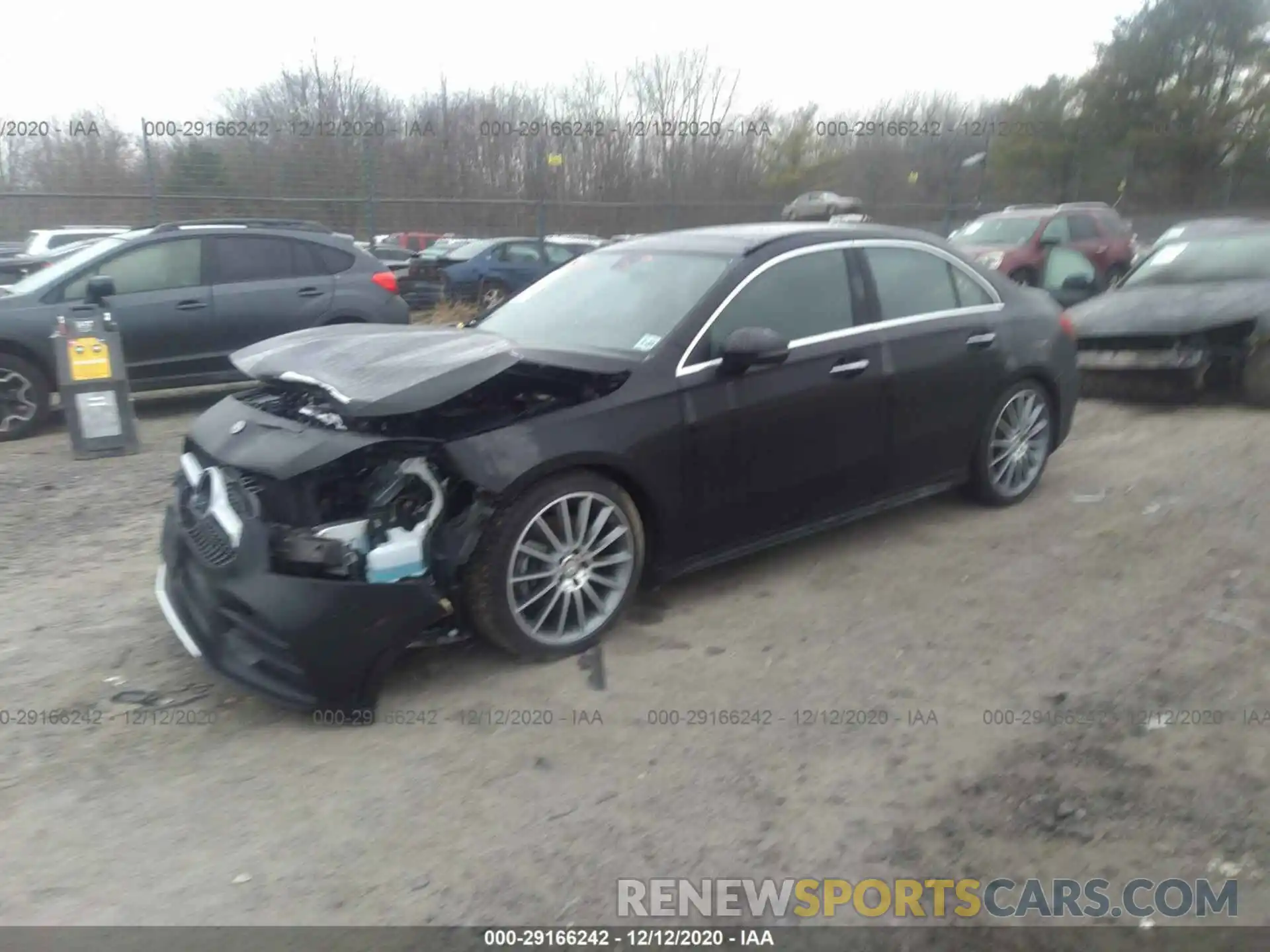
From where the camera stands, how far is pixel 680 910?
9.32 ft

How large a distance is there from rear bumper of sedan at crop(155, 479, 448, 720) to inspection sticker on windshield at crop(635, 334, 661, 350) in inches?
55.8

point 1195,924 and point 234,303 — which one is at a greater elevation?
point 234,303

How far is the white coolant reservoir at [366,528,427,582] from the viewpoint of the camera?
3.74 meters

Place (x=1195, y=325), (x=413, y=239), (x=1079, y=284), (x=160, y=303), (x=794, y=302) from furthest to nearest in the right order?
(x=413, y=239)
(x=1079, y=284)
(x=160, y=303)
(x=1195, y=325)
(x=794, y=302)

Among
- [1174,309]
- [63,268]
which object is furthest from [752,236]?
[63,268]

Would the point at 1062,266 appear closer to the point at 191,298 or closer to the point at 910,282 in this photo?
the point at 910,282

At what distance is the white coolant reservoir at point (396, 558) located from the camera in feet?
12.3

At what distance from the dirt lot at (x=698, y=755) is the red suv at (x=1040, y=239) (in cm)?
1010

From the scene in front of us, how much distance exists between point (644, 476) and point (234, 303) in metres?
6.46

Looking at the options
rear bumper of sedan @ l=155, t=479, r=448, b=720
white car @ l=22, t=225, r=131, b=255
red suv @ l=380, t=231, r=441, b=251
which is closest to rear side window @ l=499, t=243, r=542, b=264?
red suv @ l=380, t=231, r=441, b=251

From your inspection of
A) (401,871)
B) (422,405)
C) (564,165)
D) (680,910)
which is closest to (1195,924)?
(680,910)

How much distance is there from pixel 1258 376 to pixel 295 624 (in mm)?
7484

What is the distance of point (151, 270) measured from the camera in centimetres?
923

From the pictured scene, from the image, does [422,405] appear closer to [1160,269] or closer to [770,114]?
[1160,269]
